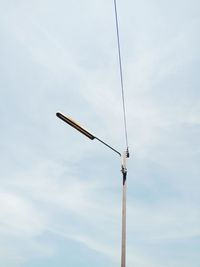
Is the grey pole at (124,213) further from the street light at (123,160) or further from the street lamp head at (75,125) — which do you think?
the street lamp head at (75,125)

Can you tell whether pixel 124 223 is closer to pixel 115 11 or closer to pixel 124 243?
pixel 124 243

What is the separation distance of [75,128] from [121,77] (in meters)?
2.73

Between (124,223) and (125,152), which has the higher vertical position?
(125,152)

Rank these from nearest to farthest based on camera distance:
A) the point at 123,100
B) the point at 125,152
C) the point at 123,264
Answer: the point at 123,264
the point at 125,152
the point at 123,100

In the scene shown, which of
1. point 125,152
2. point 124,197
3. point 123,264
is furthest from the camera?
point 125,152

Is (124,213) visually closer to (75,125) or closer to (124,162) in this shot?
(124,162)

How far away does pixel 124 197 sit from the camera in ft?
49.2

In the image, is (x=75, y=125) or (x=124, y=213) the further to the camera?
(x=75, y=125)

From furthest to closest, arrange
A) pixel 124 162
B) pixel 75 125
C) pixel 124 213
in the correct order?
pixel 124 162, pixel 75 125, pixel 124 213

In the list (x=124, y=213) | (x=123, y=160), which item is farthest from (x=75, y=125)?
(x=124, y=213)

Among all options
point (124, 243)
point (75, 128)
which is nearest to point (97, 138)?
point (75, 128)

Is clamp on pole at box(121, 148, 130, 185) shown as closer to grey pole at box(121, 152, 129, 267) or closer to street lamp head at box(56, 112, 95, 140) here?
grey pole at box(121, 152, 129, 267)

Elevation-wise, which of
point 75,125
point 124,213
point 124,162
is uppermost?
point 75,125

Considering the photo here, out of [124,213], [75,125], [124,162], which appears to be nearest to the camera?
Result: [124,213]
